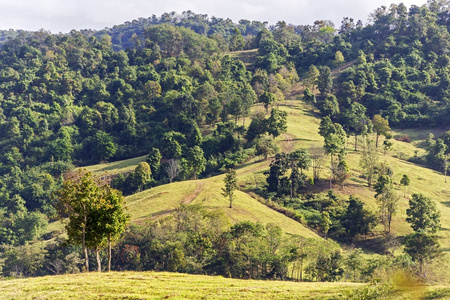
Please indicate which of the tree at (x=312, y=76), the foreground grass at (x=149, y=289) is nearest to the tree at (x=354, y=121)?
the tree at (x=312, y=76)

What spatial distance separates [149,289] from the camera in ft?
99.3

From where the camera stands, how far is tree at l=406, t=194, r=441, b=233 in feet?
219

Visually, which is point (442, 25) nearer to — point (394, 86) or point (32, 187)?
point (394, 86)

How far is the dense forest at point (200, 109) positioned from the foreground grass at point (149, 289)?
1584 cm

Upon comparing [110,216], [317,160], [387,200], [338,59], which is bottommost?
[387,200]

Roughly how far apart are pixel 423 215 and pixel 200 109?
229 feet

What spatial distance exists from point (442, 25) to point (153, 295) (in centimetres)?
20025

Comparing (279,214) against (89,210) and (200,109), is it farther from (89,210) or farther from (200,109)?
(200,109)

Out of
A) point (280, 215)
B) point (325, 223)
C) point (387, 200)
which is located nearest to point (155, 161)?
point (280, 215)

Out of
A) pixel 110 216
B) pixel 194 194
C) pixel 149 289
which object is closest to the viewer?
pixel 149 289

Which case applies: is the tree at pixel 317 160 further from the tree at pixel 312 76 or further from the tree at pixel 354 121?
the tree at pixel 312 76

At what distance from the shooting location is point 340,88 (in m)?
142

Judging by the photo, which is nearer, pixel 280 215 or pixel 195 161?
pixel 280 215

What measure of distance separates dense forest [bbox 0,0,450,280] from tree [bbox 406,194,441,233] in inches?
251
